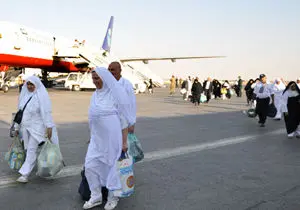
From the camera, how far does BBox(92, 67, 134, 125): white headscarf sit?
12.7 feet

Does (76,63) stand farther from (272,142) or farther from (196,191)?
(196,191)

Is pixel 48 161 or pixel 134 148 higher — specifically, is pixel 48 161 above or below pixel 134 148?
below

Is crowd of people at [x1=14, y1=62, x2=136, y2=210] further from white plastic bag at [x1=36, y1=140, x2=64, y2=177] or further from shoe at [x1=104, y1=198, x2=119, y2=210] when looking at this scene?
white plastic bag at [x1=36, y1=140, x2=64, y2=177]

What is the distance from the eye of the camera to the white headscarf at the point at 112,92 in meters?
3.87

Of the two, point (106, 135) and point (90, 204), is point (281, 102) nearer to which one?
point (106, 135)

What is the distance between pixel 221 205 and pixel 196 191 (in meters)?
0.58

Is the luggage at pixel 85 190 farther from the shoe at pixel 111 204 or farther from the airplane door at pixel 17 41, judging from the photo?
the airplane door at pixel 17 41

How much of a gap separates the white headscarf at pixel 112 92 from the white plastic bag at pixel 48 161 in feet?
3.85

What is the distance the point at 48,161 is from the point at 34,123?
0.66 meters

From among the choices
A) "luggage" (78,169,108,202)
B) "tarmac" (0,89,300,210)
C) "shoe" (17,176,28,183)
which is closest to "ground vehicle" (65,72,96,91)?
"tarmac" (0,89,300,210)

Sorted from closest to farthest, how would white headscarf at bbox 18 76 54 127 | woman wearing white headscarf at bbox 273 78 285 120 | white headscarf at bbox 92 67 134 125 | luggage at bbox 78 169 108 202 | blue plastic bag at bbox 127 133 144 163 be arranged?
white headscarf at bbox 92 67 134 125 → luggage at bbox 78 169 108 202 → blue plastic bag at bbox 127 133 144 163 → white headscarf at bbox 18 76 54 127 → woman wearing white headscarf at bbox 273 78 285 120

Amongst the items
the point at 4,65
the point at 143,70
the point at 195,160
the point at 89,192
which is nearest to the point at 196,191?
the point at 89,192

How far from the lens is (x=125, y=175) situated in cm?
394

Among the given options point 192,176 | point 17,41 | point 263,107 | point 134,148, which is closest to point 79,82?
point 17,41
